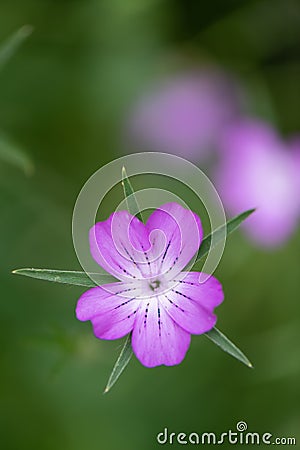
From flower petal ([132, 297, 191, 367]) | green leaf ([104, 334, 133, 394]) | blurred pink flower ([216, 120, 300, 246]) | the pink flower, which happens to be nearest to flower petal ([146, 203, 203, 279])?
the pink flower

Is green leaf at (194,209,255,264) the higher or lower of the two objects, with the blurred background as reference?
lower

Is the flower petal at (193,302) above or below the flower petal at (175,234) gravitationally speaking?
below

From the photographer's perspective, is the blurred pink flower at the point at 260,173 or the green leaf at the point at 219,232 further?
the blurred pink flower at the point at 260,173

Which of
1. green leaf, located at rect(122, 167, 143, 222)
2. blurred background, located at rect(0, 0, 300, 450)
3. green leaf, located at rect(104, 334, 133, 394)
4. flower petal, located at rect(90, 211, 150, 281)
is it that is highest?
blurred background, located at rect(0, 0, 300, 450)

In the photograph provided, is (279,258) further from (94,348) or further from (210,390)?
(94,348)

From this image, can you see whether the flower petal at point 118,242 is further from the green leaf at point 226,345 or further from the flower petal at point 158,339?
the green leaf at point 226,345

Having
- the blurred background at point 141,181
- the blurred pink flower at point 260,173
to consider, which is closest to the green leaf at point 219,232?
the blurred background at point 141,181

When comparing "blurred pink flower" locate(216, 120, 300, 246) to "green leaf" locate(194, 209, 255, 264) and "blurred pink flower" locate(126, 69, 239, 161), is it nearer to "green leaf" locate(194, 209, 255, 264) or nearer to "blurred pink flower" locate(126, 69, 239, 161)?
"blurred pink flower" locate(126, 69, 239, 161)

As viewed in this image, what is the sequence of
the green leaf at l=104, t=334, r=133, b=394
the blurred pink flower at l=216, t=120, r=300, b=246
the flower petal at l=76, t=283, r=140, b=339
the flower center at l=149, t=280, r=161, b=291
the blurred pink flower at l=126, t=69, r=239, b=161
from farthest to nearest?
the blurred pink flower at l=126, t=69, r=239, b=161
the blurred pink flower at l=216, t=120, r=300, b=246
the flower center at l=149, t=280, r=161, b=291
the flower petal at l=76, t=283, r=140, b=339
the green leaf at l=104, t=334, r=133, b=394

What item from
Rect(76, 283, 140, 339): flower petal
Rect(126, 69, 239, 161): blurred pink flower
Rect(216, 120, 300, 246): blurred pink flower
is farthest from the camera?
Rect(126, 69, 239, 161): blurred pink flower

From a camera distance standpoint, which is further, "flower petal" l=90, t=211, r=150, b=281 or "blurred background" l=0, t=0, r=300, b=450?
"blurred background" l=0, t=0, r=300, b=450
